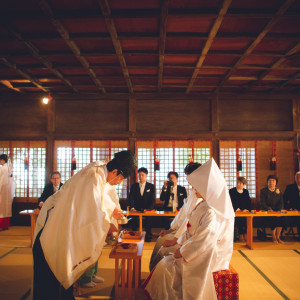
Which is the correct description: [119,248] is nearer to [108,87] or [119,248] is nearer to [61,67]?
[61,67]

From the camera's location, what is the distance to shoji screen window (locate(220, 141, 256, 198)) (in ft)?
28.8

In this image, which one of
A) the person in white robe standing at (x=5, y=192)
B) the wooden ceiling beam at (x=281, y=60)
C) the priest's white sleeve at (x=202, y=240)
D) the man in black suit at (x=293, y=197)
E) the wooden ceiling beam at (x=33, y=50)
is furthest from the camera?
the person in white robe standing at (x=5, y=192)

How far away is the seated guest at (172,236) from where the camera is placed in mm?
4219

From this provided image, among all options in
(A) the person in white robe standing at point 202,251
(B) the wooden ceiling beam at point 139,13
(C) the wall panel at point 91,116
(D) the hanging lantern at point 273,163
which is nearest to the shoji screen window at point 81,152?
(C) the wall panel at point 91,116

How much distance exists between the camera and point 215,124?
29.1 feet

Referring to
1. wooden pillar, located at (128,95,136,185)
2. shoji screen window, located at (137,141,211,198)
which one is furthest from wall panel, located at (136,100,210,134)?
shoji screen window, located at (137,141,211,198)

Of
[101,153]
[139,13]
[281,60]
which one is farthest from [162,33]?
[101,153]

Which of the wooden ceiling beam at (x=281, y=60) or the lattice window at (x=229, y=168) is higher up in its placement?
the wooden ceiling beam at (x=281, y=60)

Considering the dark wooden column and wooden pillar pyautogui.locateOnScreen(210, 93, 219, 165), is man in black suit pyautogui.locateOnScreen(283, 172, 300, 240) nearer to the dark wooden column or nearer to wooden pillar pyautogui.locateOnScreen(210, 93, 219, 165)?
wooden pillar pyautogui.locateOnScreen(210, 93, 219, 165)

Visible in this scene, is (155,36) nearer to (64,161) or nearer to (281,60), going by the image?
(281,60)

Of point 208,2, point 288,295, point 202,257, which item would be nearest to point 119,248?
point 202,257

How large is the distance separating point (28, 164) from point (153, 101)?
4.79 m

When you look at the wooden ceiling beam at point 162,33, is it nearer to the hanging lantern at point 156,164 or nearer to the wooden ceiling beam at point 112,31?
the wooden ceiling beam at point 112,31

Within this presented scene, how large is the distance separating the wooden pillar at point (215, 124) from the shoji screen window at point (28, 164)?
5797 mm
